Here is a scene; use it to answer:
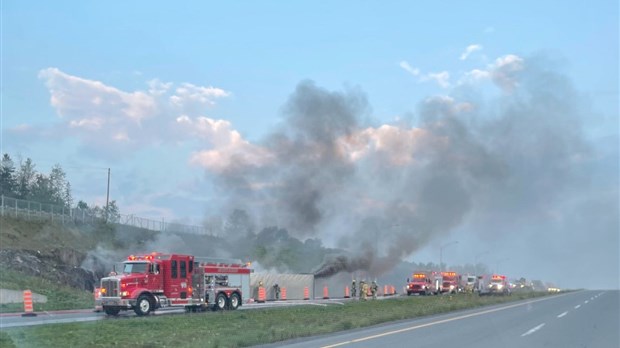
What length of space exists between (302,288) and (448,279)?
20.5 metres

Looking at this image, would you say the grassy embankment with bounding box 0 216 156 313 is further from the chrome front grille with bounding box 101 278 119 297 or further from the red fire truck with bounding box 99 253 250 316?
the red fire truck with bounding box 99 253 250 316

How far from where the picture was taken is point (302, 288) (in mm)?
71062

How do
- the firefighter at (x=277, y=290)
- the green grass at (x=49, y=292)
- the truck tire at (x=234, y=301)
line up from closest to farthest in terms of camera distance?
the green grass at (x=49, y=292)
the truck tire at (x=234, y=301)
the firefighter at (x=277, y=290)

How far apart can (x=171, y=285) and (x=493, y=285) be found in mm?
61468

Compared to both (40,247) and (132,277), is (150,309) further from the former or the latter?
(40,247)

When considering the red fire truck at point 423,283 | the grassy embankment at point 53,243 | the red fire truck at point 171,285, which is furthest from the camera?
the red fire truck at point 423,283

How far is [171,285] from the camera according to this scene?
40844 mm

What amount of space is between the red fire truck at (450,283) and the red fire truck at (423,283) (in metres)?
1.75

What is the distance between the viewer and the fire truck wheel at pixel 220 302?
4325cm

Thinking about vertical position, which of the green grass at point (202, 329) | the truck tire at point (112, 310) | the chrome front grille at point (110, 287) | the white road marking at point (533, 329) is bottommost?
the white road marking at point (533, 329)

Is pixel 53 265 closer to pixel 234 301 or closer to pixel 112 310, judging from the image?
pixel 234 301

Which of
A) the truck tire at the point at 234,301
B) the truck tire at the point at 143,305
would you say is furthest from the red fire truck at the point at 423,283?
the truck tire at the point at 143,305

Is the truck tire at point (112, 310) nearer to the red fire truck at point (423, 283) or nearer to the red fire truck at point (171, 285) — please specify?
the red fire truck at point (171, 285)

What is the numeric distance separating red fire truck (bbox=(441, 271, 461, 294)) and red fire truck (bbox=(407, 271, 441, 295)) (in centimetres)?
175
